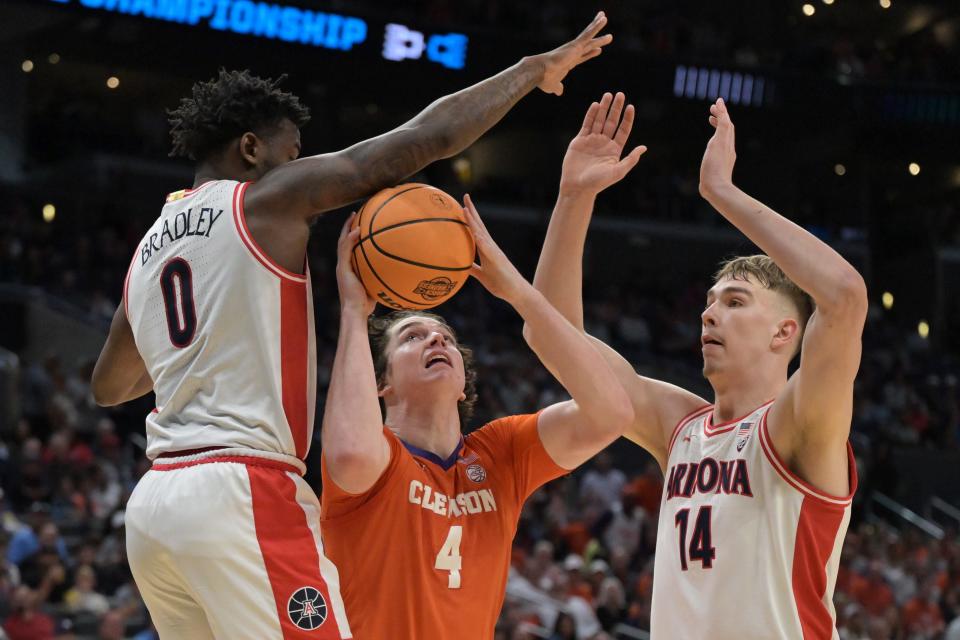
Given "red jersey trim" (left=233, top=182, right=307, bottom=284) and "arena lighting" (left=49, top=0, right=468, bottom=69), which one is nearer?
"red jersey trim" (left=233, top=182, right=307, bottom=284)

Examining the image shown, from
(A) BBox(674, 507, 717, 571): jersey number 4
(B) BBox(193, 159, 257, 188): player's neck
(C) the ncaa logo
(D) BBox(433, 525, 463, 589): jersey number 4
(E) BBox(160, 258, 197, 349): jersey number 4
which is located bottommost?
(C) the ncaa logo

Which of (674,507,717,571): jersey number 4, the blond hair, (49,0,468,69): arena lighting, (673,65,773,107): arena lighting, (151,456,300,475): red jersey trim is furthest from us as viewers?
(673,65,773,107): arena lighting

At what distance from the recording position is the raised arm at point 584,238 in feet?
14.8

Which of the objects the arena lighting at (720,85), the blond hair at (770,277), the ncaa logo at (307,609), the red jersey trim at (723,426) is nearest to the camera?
the ncaa logo at (307,609)

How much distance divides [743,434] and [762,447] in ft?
0.39

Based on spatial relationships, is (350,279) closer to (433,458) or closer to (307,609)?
(433,458)

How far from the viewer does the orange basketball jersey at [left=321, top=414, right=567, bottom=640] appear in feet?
12.4

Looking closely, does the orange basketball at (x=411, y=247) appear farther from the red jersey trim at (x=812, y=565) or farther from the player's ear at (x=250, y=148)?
the red jersey trim at (x=812, y=565)

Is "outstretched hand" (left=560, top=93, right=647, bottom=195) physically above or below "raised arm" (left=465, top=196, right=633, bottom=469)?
above

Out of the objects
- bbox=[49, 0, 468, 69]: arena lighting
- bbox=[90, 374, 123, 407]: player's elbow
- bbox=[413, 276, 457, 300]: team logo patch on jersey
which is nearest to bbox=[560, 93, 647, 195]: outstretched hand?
bbox=[413, 276, 457, 300]: team logo patch on jersey

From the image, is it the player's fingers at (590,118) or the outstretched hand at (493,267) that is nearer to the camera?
the outstretched hand at (493,267)

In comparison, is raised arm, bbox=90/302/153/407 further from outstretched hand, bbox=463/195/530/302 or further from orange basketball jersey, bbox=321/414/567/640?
outstretched hand, bbox=463/195/530/302

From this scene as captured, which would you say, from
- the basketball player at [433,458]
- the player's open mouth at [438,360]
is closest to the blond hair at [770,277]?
the basketball player at [433,458]

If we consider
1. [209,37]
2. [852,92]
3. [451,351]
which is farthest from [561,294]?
[852,92]
